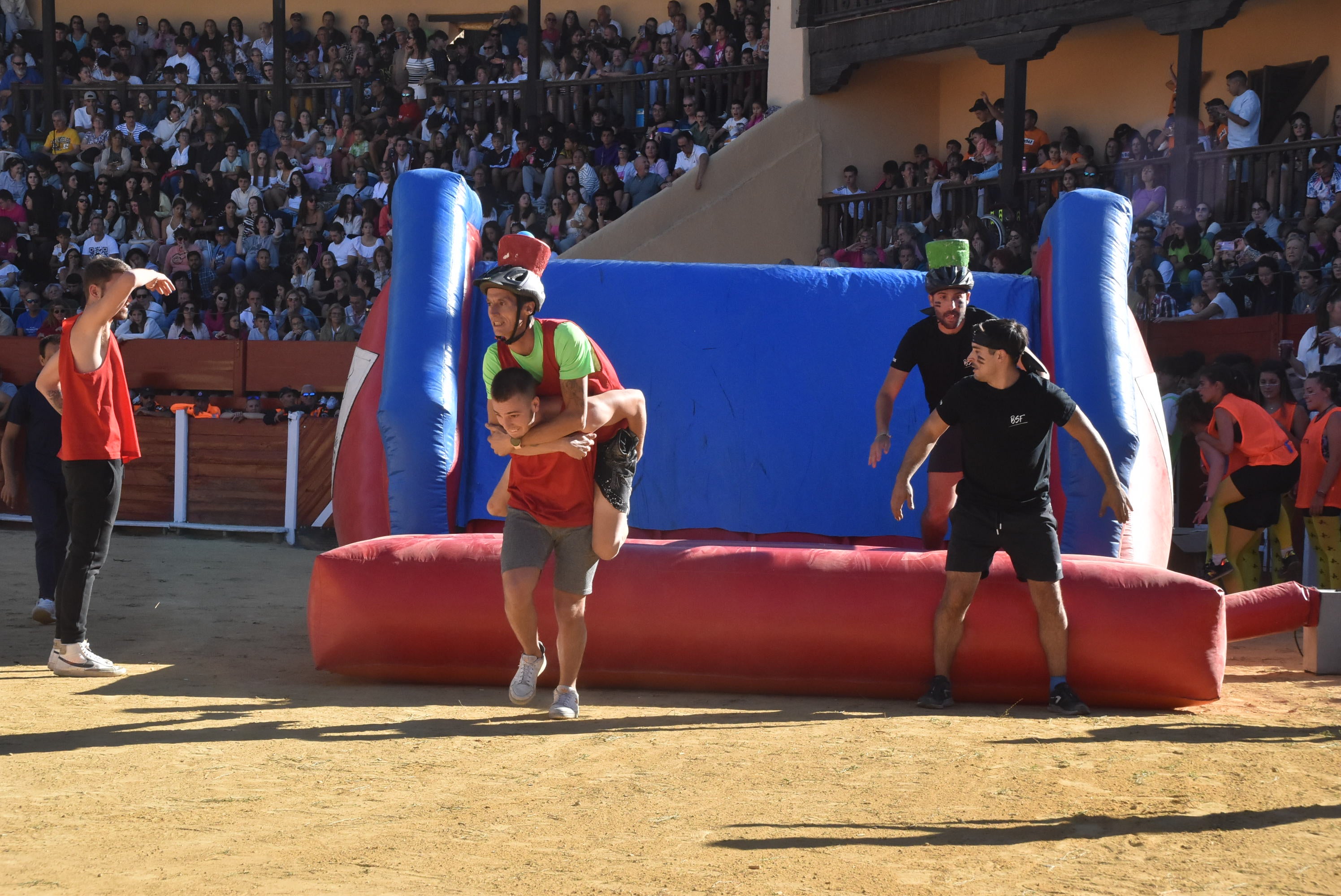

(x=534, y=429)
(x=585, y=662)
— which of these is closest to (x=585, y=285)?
(x=585, y=662)

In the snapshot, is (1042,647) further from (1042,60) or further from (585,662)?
(1042,60)

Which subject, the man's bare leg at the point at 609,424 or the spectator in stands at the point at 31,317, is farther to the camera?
the spectator in stands at the point at 31,317

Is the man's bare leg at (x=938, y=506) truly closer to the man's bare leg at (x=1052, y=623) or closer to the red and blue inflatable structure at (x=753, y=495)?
the red and blue inflatable structure at (x=753, y=495)

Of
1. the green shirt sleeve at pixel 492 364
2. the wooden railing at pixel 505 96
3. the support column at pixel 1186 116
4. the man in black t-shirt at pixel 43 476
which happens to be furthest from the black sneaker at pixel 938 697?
the wooden railing at pixel 505 96

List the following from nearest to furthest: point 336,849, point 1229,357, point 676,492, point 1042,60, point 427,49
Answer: point 336,849, point 676,492, point 1229,357, point 1042,60, point 427,49

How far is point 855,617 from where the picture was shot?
218 inches

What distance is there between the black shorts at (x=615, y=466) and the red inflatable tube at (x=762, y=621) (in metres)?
0.87

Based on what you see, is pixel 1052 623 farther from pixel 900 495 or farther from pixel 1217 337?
pixel 1217 337

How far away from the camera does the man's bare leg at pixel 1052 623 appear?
534 centimetres

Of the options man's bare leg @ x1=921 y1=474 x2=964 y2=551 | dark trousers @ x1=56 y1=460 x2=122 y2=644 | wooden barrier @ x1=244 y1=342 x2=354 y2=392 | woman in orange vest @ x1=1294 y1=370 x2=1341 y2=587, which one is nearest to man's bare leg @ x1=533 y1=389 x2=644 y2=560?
man's bare leg @ x1=921 y1=474 x2=964 y2=551

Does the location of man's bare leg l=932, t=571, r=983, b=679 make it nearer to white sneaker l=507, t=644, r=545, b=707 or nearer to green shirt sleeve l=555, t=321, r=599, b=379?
white sneaker l=507, t=644, r=545, b=707

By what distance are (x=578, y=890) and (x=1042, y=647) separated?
2.82m

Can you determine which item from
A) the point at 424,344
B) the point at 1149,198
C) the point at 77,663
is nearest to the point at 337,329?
the point at 424,344

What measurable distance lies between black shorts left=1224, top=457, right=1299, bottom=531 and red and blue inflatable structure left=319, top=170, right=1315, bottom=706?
1494 millimetres
